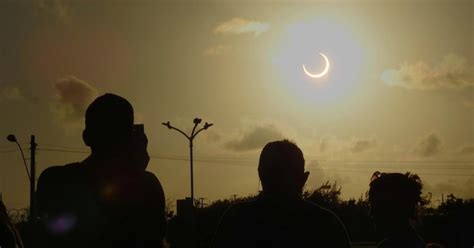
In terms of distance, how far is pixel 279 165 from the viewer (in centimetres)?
460

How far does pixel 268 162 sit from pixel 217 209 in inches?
1710

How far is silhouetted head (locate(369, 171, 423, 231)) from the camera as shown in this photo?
5109mm

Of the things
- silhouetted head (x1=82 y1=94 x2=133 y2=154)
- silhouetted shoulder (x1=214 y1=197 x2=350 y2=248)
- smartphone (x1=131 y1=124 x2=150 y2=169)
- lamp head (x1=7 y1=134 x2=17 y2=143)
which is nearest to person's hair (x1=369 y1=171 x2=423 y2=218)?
silhouetted shoulder (x1=214 y1=197 x2=350 y2=248)

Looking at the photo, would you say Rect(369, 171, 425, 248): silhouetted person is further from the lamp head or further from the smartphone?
the lamp head

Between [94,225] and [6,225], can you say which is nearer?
[6,225]

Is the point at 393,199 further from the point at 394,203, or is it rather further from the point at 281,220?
the point at 281,220

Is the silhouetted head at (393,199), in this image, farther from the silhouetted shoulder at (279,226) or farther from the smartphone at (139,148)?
the smartphone at (139,148)

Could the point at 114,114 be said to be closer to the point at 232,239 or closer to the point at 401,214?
the point at 232,239

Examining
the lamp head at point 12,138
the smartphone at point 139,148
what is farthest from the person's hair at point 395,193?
the lamp head at point 12,138

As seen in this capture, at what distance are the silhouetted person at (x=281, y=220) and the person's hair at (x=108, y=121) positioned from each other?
0.92 m

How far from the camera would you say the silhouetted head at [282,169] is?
456 cm

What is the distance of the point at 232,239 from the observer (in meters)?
4.51

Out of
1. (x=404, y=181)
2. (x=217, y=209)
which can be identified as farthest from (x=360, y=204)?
(x=404, y=181)

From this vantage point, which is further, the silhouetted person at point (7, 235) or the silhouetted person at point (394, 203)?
the silhouetted person at point (394, 203)
